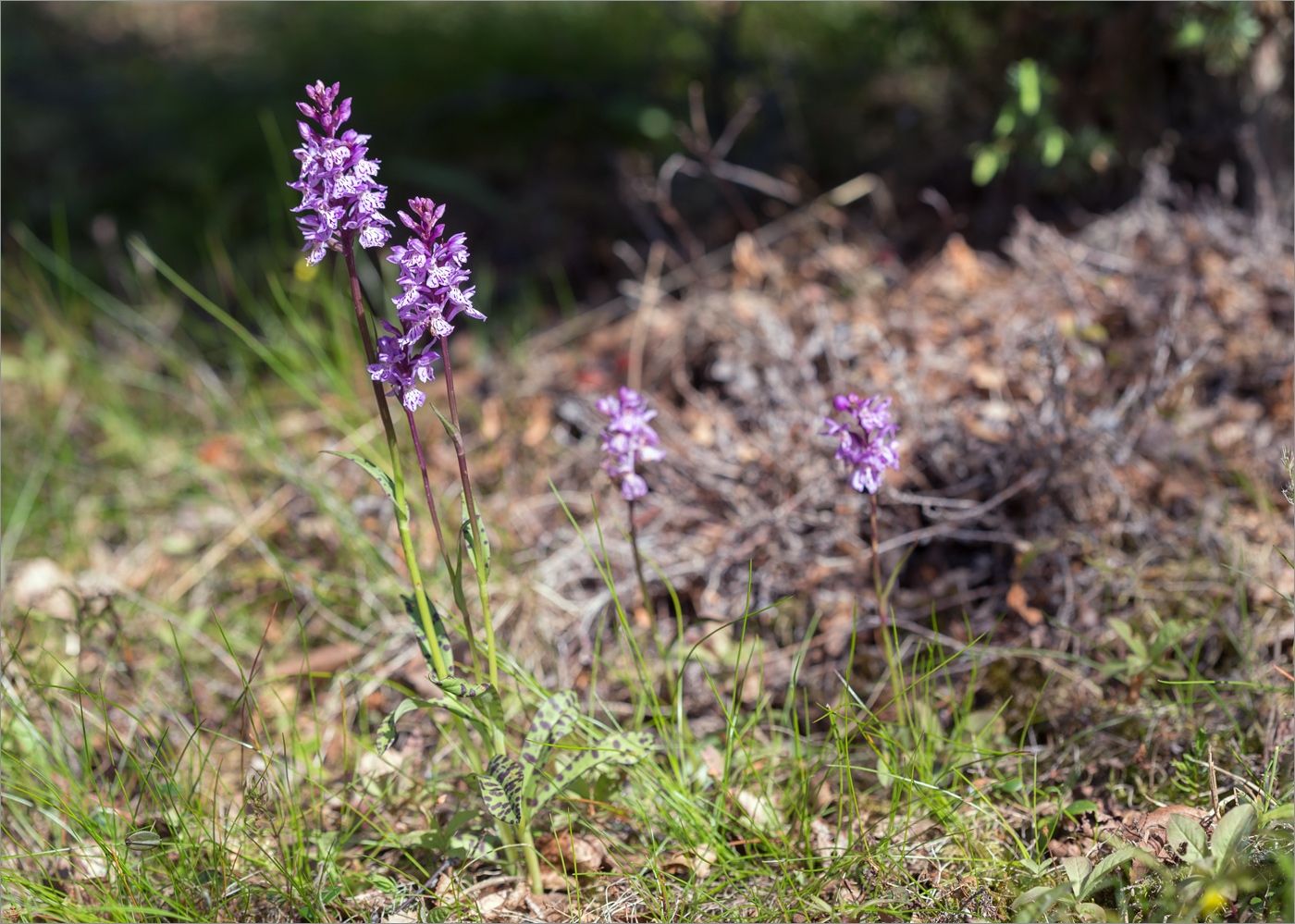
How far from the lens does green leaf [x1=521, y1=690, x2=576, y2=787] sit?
5.20 ft

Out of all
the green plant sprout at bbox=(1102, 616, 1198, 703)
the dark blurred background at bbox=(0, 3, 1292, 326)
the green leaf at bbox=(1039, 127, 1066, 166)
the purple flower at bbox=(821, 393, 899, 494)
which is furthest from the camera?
the dark blurred background at bbox=(0, 3, 1292, 326)

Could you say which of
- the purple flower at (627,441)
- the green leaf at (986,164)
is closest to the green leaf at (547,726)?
the purple flower at (627,441)

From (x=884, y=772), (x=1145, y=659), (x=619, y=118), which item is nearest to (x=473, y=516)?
(x=884, y=772)

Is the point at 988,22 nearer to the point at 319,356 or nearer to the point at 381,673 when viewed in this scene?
the point at 319,356

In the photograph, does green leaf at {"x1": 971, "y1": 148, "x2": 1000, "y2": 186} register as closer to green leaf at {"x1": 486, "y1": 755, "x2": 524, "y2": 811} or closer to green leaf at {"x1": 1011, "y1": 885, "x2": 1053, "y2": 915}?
green leaf at {"x1": 1011, "y1": 885, "x2": 1053, "y2": 915}

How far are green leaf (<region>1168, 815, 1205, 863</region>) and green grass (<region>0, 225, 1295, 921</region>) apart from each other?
59 mm

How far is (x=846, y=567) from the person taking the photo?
7.63 feet

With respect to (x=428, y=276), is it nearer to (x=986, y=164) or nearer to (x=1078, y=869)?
(x=1078, y=869)

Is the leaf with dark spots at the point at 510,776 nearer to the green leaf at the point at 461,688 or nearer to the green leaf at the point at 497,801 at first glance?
the green leaf at the point at 497,801

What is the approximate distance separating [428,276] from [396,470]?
0.32 meters

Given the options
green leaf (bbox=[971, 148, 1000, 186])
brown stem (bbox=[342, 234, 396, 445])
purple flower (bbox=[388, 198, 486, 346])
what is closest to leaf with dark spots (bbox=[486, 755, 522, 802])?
brown stem (bbox=[342, 234, 396, 445])

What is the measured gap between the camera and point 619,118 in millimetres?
4402

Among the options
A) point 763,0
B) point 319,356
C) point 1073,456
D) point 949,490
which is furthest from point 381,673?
point 763,0

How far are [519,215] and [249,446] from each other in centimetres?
198
